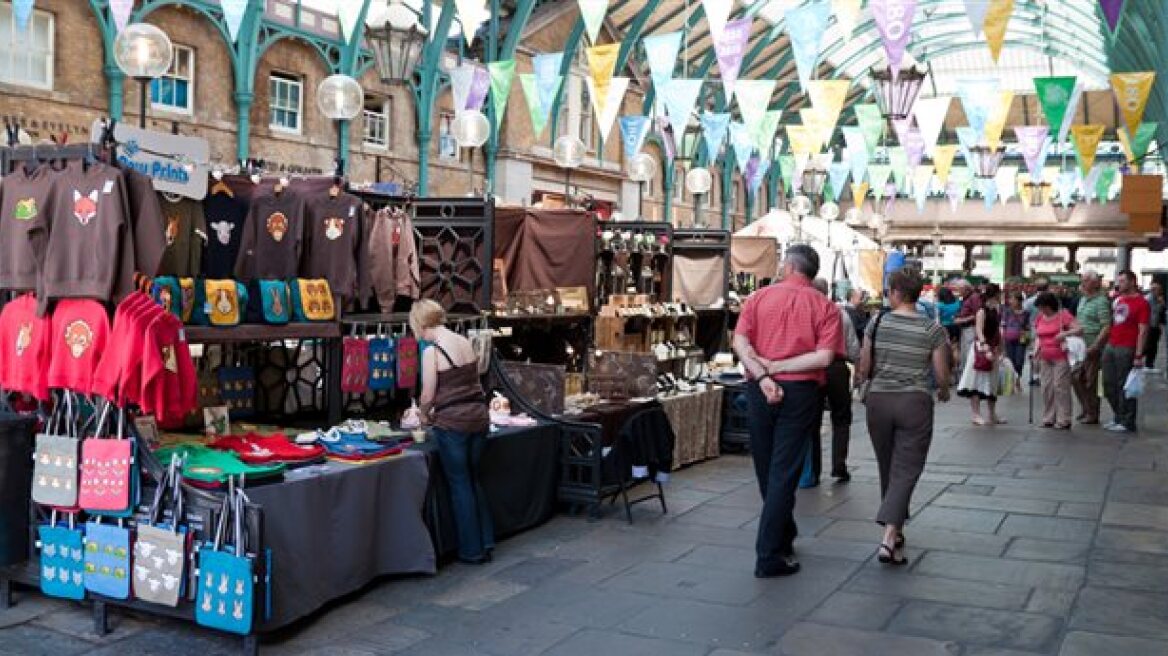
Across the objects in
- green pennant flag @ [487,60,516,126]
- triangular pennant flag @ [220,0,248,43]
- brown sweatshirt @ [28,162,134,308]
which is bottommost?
brown sweatshirt @ [28,162,134,308]

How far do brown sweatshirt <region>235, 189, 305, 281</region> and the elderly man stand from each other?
30.3 ft

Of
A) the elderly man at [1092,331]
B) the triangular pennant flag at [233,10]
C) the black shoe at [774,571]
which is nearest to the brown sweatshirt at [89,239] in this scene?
the black shoe at [774,571]

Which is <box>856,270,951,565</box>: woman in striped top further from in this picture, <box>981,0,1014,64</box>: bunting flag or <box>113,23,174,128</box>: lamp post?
<box>113,23,174,128</box>: lamp post

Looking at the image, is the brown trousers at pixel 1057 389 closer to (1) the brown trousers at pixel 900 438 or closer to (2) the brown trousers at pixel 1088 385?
(2) the brown trousers at pixel 1088 385

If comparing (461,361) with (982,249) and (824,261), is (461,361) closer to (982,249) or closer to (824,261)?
(824,261)

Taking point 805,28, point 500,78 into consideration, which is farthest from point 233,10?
point 805,28

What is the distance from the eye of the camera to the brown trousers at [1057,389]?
1291 cm

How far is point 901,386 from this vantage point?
6.38 m

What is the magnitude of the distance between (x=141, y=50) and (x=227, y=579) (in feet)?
21.3

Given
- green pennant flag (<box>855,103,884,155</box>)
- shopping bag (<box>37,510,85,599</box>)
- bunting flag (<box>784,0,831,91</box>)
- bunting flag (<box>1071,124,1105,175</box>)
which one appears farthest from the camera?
green pennant flag (<box>855,103,884,155</box>)

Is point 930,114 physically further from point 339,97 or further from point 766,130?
point 339,97

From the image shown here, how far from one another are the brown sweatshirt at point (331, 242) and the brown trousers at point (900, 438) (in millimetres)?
3444

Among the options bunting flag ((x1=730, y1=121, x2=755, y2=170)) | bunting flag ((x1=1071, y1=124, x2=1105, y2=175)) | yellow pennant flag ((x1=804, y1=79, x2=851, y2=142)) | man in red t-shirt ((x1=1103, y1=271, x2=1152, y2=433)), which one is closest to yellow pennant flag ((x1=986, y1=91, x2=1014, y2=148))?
bunting flag ((x1=1071, y1=124, x2=1105, y2=175))

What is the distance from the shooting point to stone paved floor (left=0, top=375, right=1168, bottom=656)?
5.06 metres
